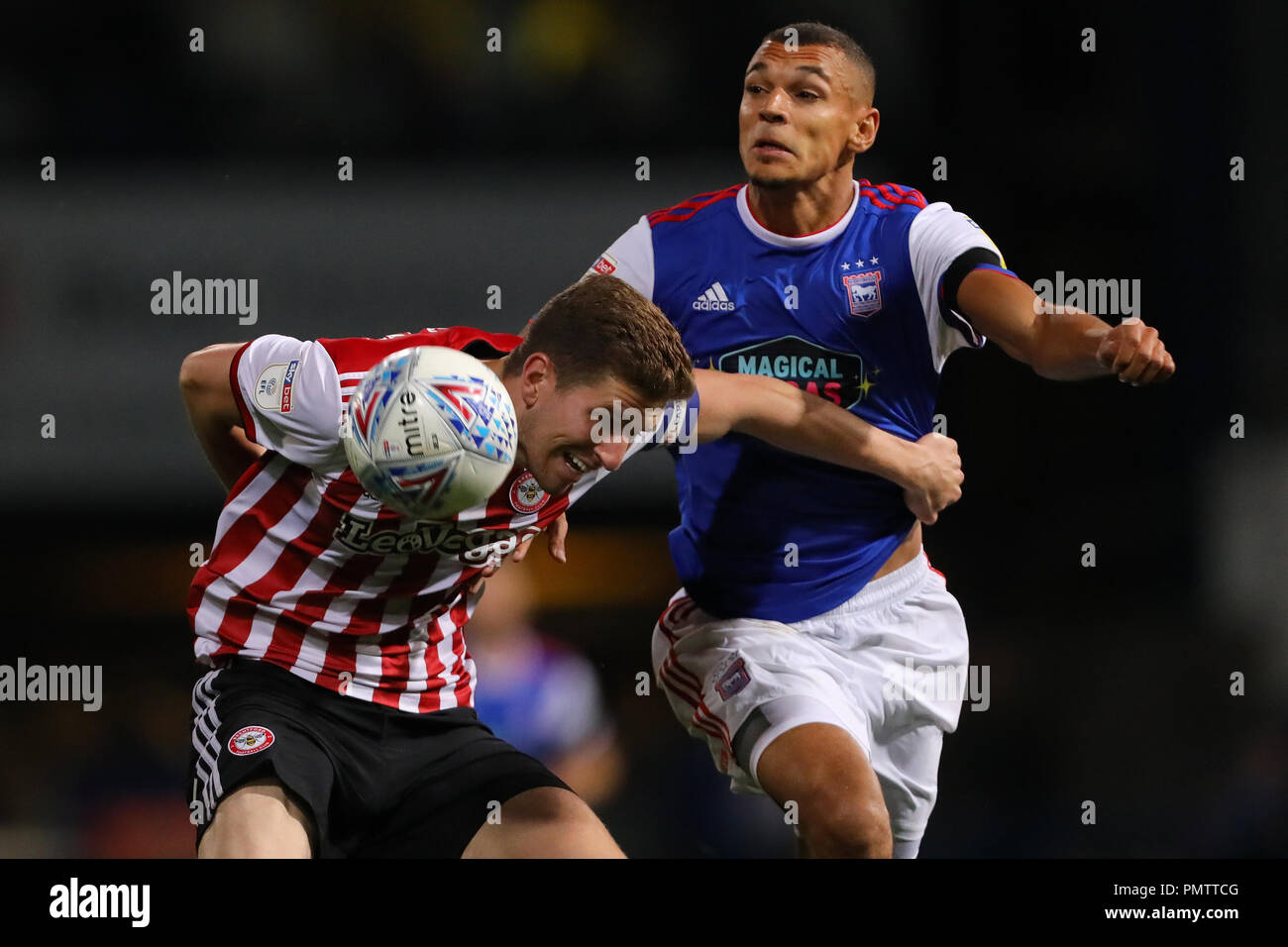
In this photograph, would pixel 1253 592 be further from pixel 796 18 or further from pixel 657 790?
pixel 796 18

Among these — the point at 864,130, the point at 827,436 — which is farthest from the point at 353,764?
the point at 864,130

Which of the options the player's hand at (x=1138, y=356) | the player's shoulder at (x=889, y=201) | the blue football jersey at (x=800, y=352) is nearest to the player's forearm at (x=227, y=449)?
the blue football jersey at (x=800, y=352)

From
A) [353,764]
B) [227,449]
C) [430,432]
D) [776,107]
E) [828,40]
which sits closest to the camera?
[430,432]

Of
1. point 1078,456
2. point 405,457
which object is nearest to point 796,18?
point 1078,456

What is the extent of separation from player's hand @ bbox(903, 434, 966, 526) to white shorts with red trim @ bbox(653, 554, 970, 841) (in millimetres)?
474

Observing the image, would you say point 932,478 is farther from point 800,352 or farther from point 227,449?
point 227,449

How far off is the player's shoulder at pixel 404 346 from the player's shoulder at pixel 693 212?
0.89m

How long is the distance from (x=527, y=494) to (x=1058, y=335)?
1.23m

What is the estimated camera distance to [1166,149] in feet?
18.8

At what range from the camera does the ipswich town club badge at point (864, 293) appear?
3645 millimetres

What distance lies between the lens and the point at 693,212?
12.5 ft

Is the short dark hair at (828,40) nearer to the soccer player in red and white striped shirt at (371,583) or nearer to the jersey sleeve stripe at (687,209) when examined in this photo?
the jersey sleeve stripe at (687,209)

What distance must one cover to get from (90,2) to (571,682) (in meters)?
3.43

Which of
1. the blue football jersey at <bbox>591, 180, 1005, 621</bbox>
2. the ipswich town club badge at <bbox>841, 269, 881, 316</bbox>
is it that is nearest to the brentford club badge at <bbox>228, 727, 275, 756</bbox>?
the blue football jersey at <bbox>591, 180, 1005, 621</bbox>
